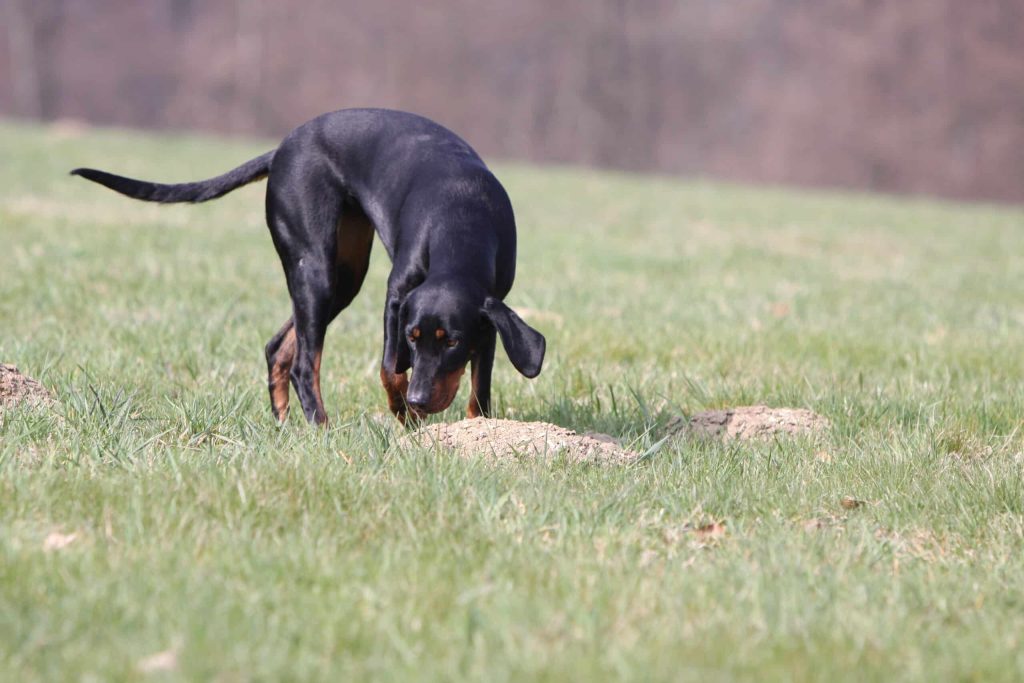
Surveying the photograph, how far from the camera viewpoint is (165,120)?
38.9 m

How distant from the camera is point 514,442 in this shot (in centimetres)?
346

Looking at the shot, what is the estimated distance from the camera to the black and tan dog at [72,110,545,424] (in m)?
3.67

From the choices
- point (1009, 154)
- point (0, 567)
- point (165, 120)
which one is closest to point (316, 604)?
point (0, 567)

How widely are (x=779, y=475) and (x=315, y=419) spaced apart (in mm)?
1608

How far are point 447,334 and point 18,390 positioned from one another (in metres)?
1.33

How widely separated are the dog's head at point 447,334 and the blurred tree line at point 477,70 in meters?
31.7

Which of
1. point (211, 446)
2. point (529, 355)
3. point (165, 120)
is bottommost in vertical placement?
point (165, 120)

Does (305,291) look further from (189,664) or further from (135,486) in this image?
(189,664)

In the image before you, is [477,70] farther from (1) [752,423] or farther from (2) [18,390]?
(2) [18,390]

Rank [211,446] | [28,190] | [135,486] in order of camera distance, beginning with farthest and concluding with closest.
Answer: [28,190] < [211,446] < [135,486]

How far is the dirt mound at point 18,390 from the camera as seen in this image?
11.7ft

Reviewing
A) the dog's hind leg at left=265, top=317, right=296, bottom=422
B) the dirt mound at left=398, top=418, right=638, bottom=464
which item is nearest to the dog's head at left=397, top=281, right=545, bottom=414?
the dirt mound at left=398, top=418, right=638, bottom=464

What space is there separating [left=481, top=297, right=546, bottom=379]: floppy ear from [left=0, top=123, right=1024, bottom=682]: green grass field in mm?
387

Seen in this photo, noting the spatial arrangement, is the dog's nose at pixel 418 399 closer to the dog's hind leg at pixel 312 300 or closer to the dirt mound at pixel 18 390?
the dog's hind leg at pixel 312 300
